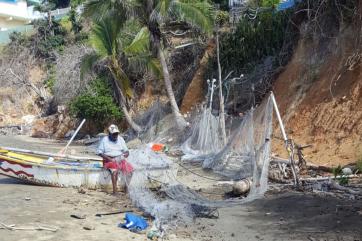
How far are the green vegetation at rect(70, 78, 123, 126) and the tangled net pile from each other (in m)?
12.1

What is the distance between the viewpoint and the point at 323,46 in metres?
16.7

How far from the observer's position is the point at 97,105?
2597cm

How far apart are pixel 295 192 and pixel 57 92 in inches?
973

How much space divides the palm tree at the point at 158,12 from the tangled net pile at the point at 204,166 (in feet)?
19.1

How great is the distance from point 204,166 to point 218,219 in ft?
16.4

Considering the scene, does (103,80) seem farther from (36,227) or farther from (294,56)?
(36,227)

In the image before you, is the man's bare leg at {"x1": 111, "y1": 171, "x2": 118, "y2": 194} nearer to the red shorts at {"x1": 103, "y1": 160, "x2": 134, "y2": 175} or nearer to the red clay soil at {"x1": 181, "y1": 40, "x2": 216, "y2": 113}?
the red shorts at {"x1": 103, "y1": 160, "x2": 134, "y2": 175}

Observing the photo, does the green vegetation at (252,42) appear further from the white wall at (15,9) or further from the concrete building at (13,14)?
the white wall at (15,9)

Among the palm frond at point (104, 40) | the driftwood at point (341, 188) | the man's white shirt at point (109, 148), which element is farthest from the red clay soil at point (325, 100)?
the palm frond at point (104, 40)

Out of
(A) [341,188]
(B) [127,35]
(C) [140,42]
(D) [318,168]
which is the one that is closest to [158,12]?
(C) [140,42]

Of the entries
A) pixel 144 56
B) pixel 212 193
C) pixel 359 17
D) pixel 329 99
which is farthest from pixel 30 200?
pixel 144 56

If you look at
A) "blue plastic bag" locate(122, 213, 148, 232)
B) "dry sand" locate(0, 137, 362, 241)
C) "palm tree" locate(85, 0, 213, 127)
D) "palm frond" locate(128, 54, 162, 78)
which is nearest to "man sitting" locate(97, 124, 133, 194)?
"dry sand" locate(0, 137, 362, 241)

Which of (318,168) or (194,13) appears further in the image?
(194,13)

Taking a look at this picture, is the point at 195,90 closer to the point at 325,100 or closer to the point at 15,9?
the point at 325,100
